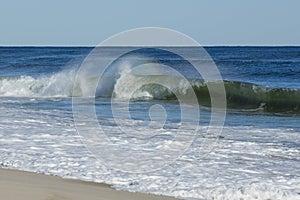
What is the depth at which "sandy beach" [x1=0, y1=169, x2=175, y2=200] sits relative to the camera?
15.6ft

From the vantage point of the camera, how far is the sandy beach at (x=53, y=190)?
476 cm

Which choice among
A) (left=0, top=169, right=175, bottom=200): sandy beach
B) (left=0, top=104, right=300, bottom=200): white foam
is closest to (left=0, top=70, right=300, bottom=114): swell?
(left=0, top=104, right=300, bottom=200): white foam

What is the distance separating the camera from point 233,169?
242 inches

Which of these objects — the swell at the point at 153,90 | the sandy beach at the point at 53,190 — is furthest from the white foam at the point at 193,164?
the swell at the point at 153,90

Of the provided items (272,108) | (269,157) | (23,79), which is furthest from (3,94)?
(269,157)

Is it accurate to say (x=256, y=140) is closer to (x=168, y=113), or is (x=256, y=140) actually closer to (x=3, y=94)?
(x=168, y=113)

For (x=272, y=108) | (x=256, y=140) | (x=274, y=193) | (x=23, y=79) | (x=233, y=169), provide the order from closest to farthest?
(x=274, y=193), (x=233, y=169), (x=256, y=140), (x=272, y=108), (x=23, y=79)

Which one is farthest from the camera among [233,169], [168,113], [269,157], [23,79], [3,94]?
[23,79]

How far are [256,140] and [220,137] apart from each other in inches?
21.1

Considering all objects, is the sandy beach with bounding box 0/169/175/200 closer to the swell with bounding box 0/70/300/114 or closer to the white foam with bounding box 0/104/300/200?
the white foam with bounding box 0/104/300/200

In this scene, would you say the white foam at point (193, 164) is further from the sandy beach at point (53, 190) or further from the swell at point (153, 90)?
the swell at point (153, 90)

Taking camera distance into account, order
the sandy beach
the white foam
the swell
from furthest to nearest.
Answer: the swell → the white foam → the sandy beach

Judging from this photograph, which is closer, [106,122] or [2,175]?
[2,175]

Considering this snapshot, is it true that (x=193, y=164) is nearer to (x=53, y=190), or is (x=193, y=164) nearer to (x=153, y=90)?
(x=53, y=190)
